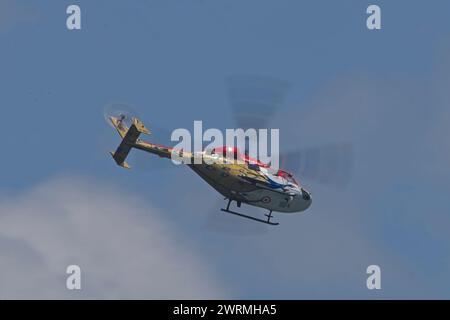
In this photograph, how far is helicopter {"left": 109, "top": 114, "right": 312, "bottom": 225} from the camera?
67625 mm

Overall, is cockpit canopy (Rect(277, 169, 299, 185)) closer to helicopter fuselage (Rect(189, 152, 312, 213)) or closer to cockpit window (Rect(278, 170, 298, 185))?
cockpit window (Rect(278, 170, 298, 185))

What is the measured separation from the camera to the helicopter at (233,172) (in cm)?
6762

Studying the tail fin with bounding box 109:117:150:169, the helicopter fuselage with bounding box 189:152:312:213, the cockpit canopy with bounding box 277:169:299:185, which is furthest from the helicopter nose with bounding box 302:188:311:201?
the tail fin with bounding box 109:117:150:169

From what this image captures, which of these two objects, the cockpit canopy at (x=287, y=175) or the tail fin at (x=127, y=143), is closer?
the tail fin at (x=127, y=143)

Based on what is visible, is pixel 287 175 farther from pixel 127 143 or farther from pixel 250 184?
pixel 127 143

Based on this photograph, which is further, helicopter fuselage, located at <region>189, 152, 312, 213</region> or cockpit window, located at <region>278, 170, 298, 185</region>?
cockpit window, located at <region>278, 170, 298, 185</region>

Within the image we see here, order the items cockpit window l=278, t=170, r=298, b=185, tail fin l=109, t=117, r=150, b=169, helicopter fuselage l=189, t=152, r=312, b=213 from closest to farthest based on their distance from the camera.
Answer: tail fin l=109, t=117, r=150, b=169, helicopter fuselage l=189, t=152, r=312, b=213, cockpit window l=278, t=170, r=298, b=185

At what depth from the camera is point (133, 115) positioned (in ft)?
222

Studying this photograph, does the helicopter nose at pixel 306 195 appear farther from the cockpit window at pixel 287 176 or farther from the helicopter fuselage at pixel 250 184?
the cockpit window at pixel 287 176

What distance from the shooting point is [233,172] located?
67.9 metres

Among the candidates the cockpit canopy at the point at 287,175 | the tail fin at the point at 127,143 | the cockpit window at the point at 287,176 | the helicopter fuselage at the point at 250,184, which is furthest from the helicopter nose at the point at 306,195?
the tail fin at the point at 127,143

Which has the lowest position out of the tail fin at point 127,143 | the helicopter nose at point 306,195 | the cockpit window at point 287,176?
the helicopter nose at point 306,195
